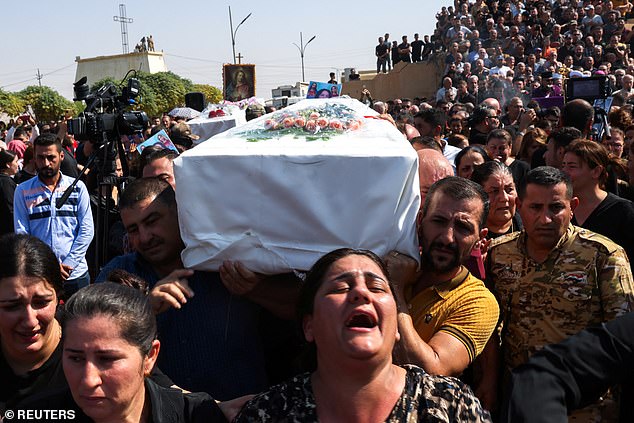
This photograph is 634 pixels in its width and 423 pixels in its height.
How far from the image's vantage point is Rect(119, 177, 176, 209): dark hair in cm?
274

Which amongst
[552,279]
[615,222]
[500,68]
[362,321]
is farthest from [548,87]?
[362,321]

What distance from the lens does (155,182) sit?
286cm

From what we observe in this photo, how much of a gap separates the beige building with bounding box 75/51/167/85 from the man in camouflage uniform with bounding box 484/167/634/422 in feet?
230

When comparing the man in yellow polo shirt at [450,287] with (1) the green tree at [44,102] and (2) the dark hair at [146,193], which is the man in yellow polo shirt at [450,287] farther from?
(1) the green tree at [44,102]

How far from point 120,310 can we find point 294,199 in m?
0.71

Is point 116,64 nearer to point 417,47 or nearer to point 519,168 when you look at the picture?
point 417,47

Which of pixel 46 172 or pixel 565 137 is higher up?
pixel 565 137

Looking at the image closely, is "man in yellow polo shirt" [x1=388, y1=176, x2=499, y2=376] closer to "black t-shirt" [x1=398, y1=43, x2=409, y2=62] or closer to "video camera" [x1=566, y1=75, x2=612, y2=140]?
"video camera" [x1=566, y1=75, x2=612, y2=140]

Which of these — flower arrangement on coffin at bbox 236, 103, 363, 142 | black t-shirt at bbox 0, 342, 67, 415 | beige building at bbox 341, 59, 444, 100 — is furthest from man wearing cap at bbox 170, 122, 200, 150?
beige building at bbox 341, 59, 444, 100

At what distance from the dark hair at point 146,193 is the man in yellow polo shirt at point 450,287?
1007mm

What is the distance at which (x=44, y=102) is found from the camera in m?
41.2

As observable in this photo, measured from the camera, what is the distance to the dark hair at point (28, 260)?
2.45 m

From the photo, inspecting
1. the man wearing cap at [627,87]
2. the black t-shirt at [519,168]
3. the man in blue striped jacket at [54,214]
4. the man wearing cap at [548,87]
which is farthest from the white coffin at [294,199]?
the man wearing cap at [548,87]

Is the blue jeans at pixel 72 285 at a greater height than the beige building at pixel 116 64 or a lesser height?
lesser
